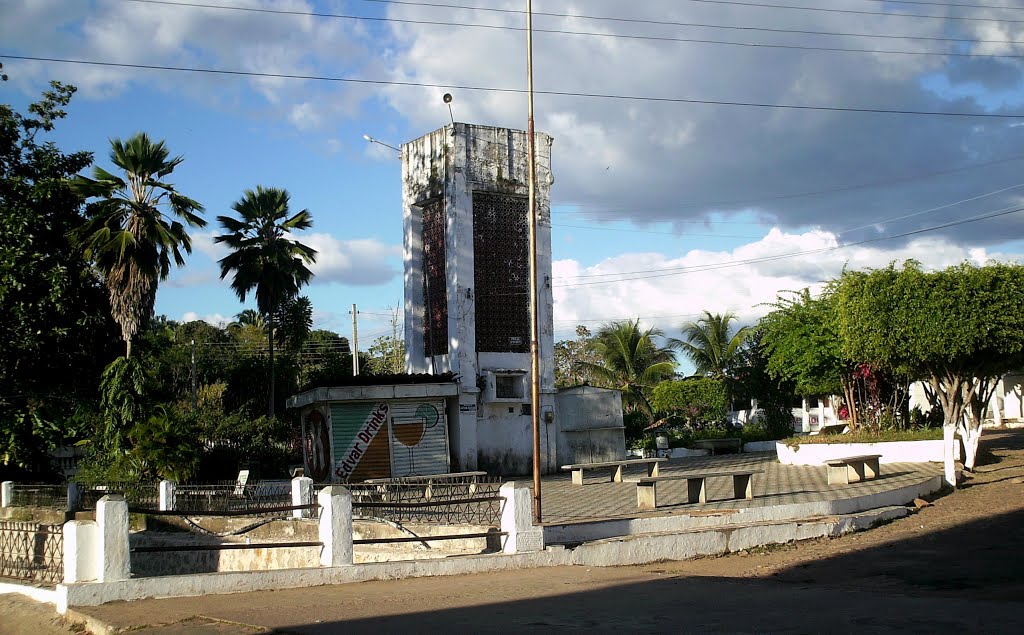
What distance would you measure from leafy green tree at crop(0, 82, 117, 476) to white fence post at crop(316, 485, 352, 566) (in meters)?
13.6

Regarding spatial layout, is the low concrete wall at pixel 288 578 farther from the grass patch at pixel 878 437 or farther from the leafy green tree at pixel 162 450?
the grass patch at pixel 878 437

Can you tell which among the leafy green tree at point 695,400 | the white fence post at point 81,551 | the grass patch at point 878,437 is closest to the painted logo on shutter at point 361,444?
the grass patch at point 878,437

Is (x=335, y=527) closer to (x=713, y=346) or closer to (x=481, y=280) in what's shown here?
(x=481, y=280)

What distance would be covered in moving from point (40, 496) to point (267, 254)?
1437 cm

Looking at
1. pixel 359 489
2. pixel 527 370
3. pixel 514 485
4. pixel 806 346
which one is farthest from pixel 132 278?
pixel 806 346

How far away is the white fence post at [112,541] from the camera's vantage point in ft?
32.1

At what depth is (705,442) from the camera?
1439 inches

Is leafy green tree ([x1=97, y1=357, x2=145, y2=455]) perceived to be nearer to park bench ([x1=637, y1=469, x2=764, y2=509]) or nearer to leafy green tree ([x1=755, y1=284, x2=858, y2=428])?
park bench ([x1=637, y1=469, x2=764, y2=509])

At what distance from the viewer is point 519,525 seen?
1261cm

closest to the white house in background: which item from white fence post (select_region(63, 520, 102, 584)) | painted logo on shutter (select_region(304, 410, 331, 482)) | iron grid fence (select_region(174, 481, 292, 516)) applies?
painted logo on shutter (select_region(304, 410, 331, 482))

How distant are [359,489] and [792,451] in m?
14.7

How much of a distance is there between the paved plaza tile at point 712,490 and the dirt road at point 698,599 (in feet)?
8.75

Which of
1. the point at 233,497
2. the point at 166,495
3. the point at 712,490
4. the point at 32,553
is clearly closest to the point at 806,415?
the point at 712,490

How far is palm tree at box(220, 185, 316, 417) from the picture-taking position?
112ft
